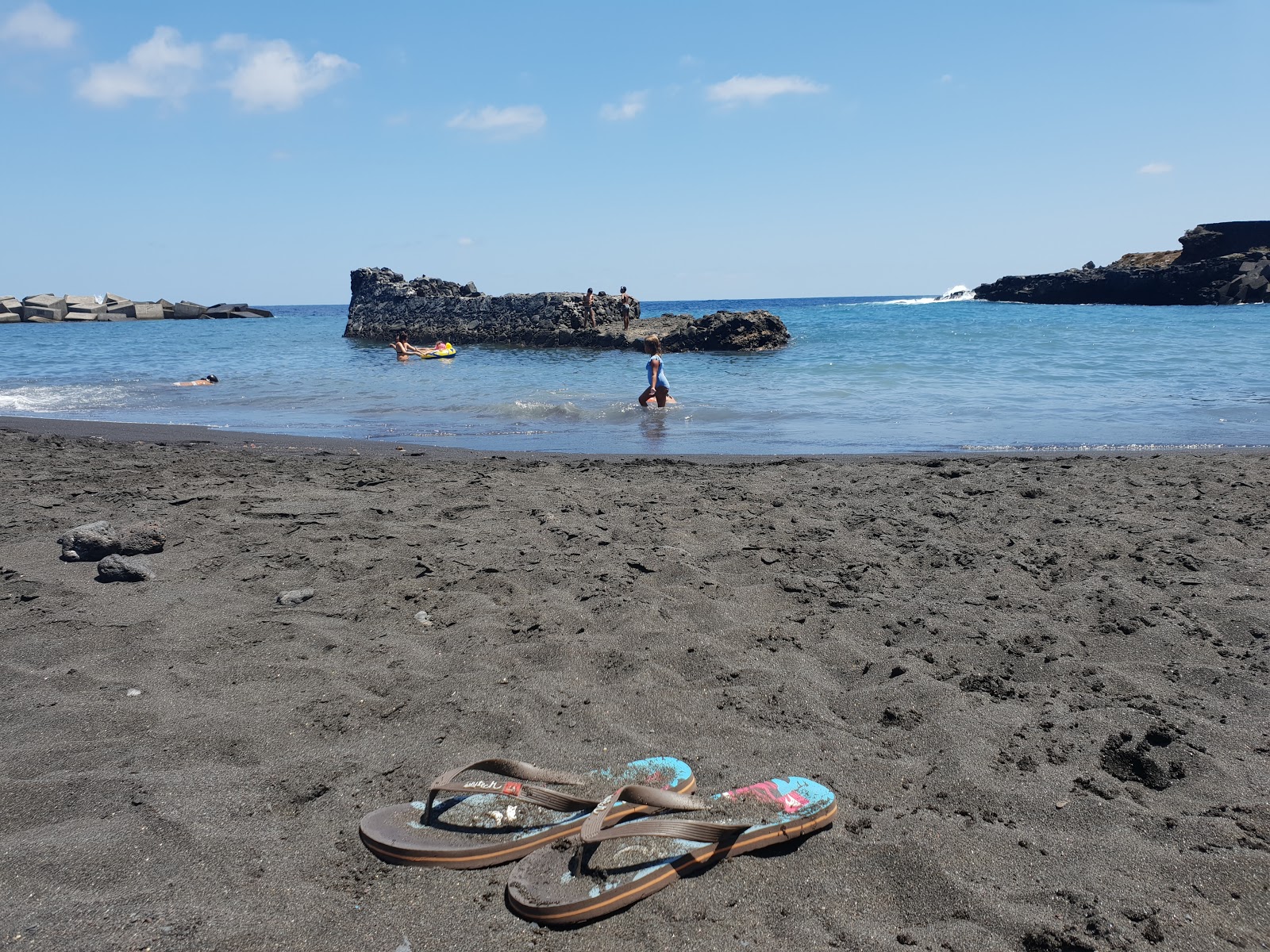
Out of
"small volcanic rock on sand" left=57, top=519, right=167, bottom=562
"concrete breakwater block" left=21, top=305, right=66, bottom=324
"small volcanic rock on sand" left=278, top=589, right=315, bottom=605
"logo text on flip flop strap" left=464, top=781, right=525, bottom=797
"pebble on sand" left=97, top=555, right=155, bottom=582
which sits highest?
"concrete breakwater block" left=21, top=305, right=66, bottom=324

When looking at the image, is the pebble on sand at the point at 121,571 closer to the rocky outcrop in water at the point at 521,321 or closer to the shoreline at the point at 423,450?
the shoreline at the point at 423,450

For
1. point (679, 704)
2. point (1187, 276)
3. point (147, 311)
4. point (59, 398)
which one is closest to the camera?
point (679, 704)

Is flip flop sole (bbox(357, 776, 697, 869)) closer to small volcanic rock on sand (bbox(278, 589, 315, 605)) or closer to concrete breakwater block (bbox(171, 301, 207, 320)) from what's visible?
small volcanic rock on sand (bbox(278, 589, 315, 605))

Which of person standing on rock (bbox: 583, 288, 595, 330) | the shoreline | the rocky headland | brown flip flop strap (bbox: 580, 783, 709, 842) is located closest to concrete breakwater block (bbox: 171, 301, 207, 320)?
the rocky headland

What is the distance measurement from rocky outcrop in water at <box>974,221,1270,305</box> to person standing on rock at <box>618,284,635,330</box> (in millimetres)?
43968

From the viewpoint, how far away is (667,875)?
213 centimetres

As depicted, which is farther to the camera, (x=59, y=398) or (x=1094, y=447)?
(x=59, y=398)

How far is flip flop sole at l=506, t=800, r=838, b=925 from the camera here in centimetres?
198

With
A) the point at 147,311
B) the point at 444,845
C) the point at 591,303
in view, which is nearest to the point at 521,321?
the point at 591,303

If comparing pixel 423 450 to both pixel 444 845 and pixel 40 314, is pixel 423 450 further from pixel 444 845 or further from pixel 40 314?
pixel 40 314

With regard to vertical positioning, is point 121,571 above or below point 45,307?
below

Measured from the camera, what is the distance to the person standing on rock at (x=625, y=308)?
1201 inches

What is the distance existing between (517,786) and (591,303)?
30.1 meters

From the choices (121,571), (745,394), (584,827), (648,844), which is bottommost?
(648,844)
